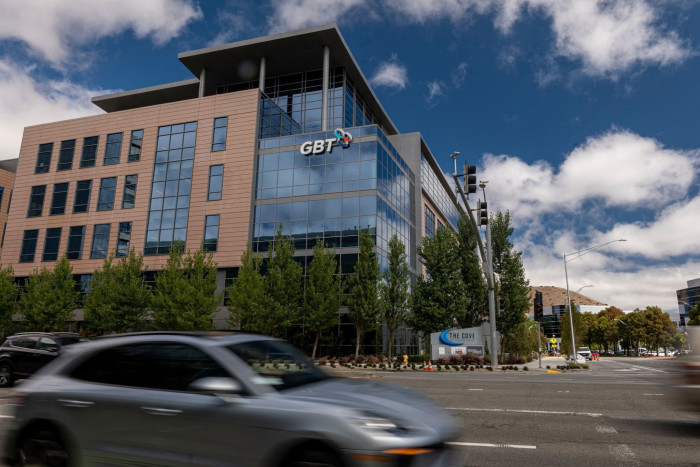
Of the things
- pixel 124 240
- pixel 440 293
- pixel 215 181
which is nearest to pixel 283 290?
pixel 440 293

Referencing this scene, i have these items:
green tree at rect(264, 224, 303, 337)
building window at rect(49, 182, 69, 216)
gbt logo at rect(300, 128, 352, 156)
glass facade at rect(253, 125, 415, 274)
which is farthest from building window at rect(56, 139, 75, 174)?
green tree at rect(264, 224, 303, 337)

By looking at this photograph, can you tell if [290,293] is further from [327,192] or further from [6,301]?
[6,301]

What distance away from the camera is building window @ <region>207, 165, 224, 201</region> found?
3856cm

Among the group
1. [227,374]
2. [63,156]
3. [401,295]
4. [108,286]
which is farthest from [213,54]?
[227,374]

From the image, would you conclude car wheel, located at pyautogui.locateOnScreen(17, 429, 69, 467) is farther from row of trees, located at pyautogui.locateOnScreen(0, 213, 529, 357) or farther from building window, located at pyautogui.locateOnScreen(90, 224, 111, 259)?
building window, located at pyautogui.locateOnScreen(90, 224, 111, 259)

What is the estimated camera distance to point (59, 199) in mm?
43312

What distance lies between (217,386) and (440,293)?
31.5 m

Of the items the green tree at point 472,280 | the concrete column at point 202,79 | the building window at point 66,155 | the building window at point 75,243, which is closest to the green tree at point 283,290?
the green tree at point 472,280

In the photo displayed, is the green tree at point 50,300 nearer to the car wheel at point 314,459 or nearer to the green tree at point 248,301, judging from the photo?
the green tree at point 248,301

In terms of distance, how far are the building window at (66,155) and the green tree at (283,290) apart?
79.3 ft

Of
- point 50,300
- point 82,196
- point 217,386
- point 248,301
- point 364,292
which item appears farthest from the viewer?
point 82,196

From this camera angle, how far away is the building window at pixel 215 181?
38.6m

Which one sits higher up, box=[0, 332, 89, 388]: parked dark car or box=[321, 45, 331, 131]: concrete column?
box=[321, 45, 331, 131]: concrete column

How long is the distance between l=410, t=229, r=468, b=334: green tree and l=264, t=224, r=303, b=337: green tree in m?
8.58
